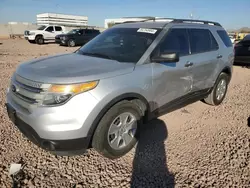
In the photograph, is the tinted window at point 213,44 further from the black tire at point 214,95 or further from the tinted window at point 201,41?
the black tire at point 214,95

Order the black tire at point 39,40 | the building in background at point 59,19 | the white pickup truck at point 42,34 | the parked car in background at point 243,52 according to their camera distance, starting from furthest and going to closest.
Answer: the building in background at point 59,19
the black tire at point 39,40
the white pickup truck at point 42,34
the parked car in background at point 243,52

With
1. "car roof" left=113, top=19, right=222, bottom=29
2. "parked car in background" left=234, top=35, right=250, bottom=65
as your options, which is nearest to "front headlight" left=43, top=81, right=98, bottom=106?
"car roof" left=113, top=19, right=222, bottom=29

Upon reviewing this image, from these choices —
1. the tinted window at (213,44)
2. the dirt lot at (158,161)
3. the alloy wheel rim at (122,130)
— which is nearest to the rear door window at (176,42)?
the tinted window at (213,44)

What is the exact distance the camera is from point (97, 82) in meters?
2.38

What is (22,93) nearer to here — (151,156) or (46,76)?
(46,76)

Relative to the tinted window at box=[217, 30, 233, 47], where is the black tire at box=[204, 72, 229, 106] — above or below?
below

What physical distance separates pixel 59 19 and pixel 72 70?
81.3 meters

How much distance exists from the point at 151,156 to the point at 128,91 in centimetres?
102

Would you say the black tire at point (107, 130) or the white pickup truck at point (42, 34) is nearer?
the black tire at point (107, 130)

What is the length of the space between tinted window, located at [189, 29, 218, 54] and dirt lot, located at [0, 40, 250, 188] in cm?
145

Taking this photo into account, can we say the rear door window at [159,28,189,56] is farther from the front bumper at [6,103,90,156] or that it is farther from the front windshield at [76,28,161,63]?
the front bumper at [6,103,90,156]

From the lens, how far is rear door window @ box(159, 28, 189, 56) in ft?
10.7

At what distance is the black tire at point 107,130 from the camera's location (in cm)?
251

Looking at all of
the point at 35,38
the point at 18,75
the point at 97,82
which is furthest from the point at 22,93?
the point at 35,38
